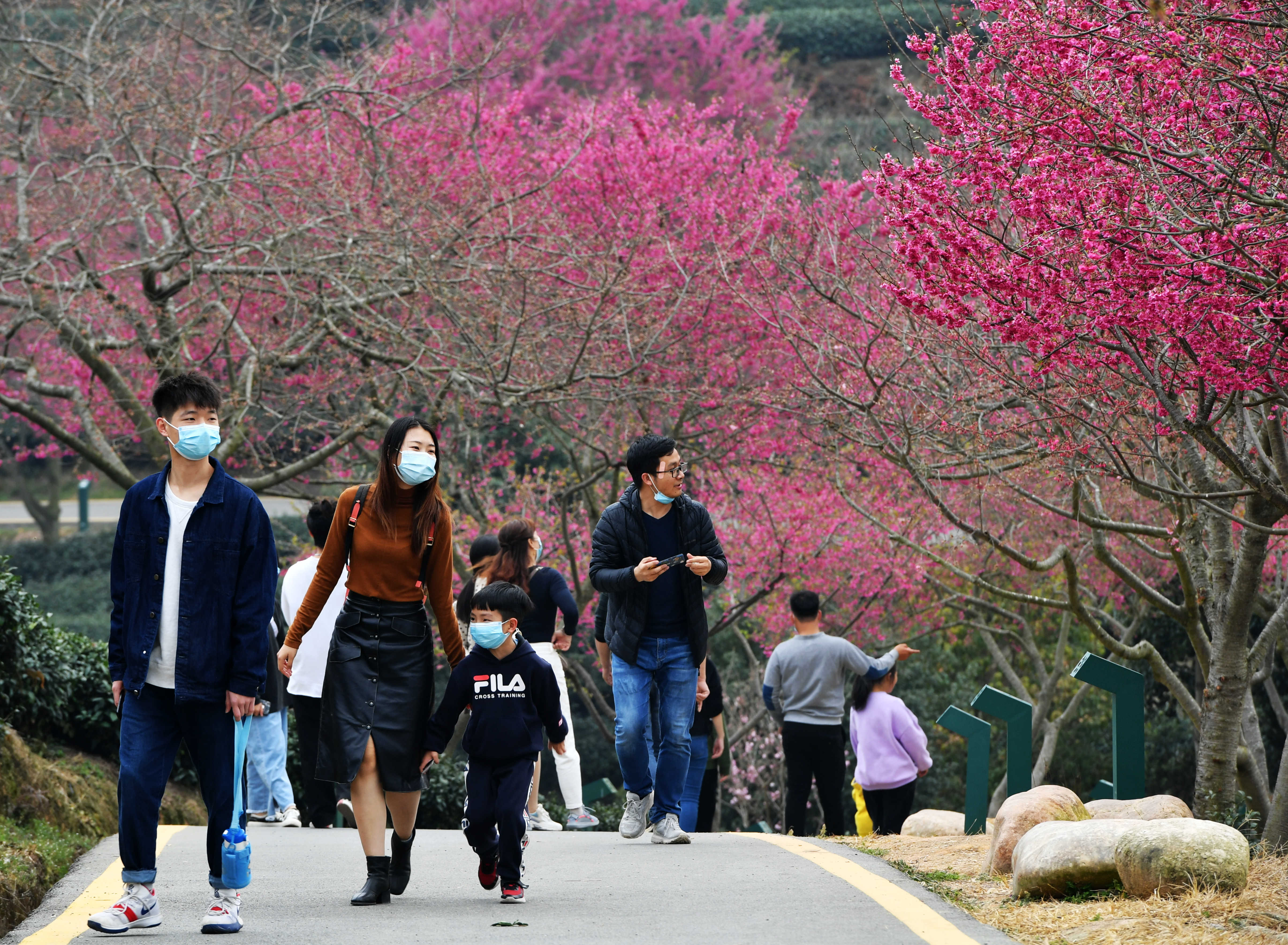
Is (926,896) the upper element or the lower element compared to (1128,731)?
lower

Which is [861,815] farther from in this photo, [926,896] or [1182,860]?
[1182,860]

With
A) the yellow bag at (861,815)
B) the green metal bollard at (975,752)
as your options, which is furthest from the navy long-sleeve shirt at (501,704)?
the yellow bag at (861,815)

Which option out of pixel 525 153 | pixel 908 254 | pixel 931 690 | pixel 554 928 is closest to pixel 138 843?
pixel 554 928

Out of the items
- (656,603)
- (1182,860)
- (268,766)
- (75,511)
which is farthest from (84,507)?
(1182,860)

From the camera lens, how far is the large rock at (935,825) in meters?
8.32

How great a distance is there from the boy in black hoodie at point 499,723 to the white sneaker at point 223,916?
0.86m

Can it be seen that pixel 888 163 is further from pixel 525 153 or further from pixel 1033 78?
pixel 525 153

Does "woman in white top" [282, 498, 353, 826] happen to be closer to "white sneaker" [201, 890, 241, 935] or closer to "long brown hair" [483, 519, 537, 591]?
"long brown hair" [483, 519, 537, 591]

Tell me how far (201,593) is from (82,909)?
131 cm

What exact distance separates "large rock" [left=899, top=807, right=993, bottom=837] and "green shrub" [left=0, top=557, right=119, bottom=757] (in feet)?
15.4

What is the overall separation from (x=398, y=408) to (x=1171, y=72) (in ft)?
36.1

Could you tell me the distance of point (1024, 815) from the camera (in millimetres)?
6129

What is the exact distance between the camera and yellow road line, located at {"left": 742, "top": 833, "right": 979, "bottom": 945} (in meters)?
4.54

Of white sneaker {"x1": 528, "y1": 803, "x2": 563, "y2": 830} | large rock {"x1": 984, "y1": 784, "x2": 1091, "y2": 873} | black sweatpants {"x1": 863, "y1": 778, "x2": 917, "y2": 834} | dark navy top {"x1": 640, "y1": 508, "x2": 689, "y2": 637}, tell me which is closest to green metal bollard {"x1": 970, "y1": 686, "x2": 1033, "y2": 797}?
black sweatpants {"x1": 863, "y1": 778, "x2": 917, "y2": 834}
